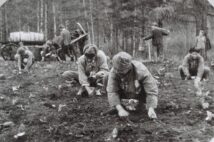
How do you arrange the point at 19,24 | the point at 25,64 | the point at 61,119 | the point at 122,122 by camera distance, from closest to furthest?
1. the point at 122,122
2. the point at 61,119
3. the point at 19,24
4. the point at 25,64

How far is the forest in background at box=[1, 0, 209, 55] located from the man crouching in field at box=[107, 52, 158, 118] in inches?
30.8

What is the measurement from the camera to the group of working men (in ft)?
11.3

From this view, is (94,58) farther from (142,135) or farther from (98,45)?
(142,135)

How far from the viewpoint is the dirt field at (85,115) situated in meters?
3.17

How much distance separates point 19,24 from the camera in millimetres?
4430

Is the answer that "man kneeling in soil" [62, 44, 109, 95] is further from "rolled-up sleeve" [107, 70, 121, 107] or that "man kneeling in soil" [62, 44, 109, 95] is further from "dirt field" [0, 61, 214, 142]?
"rolled-up sleeve" [107, 70, 121, 107]

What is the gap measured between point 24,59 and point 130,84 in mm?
2785

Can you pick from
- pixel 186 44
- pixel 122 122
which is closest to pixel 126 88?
pixel 122 122

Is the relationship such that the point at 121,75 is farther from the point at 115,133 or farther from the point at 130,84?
the point at 115,133

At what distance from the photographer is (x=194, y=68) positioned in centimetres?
530

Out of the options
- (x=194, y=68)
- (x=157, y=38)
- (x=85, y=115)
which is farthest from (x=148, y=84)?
(x=194, y=68)

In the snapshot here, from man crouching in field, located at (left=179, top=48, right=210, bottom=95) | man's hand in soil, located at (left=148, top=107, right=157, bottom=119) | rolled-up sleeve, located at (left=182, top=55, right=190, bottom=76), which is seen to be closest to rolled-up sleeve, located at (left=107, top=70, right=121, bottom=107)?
man's hand in soil, located at (left=148, top=107, right=157, bottom=119)

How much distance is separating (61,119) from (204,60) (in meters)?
2.52

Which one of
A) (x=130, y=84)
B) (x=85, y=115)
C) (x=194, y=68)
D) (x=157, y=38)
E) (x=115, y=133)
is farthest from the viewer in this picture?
(x=194, y=68)
